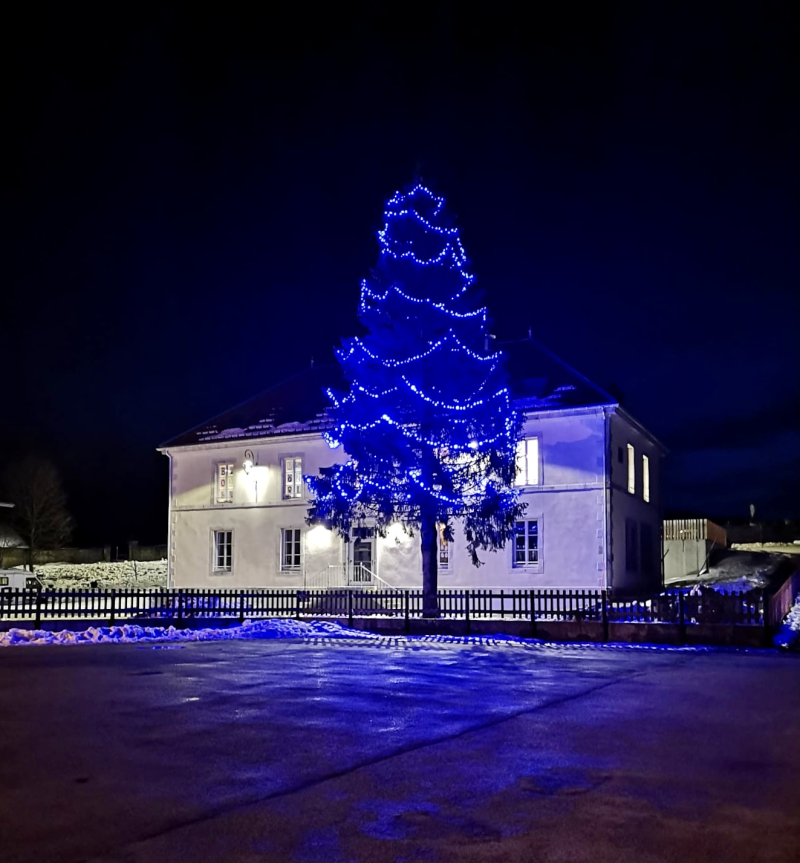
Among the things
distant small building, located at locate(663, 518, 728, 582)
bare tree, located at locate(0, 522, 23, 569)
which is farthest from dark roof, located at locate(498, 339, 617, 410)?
bare tree, located at locate(0, 522, 23, 569)

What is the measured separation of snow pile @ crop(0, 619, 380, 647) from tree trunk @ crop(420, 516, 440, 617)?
2099 millimetres

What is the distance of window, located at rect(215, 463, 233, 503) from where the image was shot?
36.4m

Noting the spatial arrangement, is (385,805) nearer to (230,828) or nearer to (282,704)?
(230,828)

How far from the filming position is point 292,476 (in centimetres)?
3512

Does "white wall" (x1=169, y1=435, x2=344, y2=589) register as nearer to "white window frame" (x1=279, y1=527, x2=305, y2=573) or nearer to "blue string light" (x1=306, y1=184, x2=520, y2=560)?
"white window frame" (x1=279, y1=527, x2=305, y2=573)

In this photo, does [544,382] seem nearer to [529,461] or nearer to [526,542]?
[529,461]

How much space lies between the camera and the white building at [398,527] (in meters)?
30.3

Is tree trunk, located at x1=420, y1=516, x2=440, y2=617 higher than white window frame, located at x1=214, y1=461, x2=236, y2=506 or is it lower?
lower

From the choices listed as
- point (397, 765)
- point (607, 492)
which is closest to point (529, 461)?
point (607, 492)

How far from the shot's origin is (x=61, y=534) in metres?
73.0

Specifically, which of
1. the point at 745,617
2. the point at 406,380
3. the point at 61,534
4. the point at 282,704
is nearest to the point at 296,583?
the point at 406,380

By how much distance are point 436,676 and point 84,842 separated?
9.05m

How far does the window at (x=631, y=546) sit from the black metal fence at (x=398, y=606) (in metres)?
3.94

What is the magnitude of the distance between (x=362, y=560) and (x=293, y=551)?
3.04m
